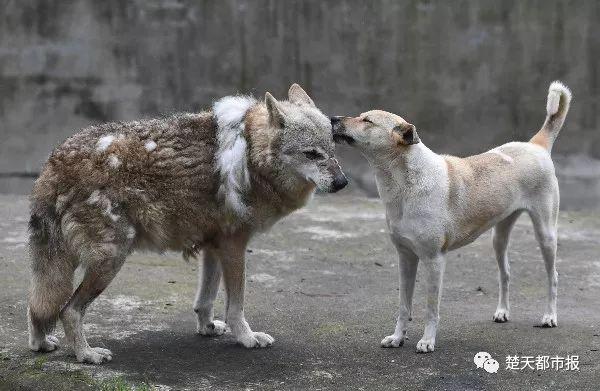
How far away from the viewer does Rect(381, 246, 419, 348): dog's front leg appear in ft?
18.5

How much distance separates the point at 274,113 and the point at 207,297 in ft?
4.21

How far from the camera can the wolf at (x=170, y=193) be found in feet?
17.1

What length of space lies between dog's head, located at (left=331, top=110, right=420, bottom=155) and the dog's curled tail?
1211 millimetres

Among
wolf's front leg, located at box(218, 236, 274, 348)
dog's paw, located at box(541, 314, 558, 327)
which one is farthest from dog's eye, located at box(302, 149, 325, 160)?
dog's paw, located at box(541, 314, 558, 327)

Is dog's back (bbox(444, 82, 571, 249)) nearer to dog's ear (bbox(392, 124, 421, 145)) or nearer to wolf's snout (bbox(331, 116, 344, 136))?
dog's ear (bbox(392, 124, 421, 145))

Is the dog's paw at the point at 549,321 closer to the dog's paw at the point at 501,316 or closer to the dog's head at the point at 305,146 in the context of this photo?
the dog's paw at the point at 501,316

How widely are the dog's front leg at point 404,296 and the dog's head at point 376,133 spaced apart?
67cm

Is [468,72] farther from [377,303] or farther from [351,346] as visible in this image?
A: [351,346]

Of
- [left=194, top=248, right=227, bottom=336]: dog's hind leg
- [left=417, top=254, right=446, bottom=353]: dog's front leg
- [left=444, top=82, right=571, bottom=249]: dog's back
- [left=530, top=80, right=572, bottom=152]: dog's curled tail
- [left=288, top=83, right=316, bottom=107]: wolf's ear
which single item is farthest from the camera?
[left=530, top=80, right=572, bottom=152]: dog's curled tail

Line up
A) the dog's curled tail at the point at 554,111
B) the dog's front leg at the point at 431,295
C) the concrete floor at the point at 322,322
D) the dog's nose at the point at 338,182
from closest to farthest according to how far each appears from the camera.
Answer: the concrete floor at the point at 322,322 → the dog's nose at the point at 338,182 → the dog's front leg at the point at 431,295 → the dog's curled tail at the point at 554,111

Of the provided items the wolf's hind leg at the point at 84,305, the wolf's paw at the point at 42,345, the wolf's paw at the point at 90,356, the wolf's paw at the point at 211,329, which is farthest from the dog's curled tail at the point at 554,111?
the wolf's paw at the point at 42,345

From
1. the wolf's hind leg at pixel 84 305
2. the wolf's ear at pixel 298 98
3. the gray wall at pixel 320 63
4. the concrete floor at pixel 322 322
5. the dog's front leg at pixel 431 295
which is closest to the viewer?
the concrete floor at pixel 322 322

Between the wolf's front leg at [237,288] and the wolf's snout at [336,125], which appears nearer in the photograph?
the wolf's snout at [336,125]

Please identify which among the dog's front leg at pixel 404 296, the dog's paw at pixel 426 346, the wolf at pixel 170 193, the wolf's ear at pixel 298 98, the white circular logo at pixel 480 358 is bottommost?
the white circular logo at pixel 480 358
